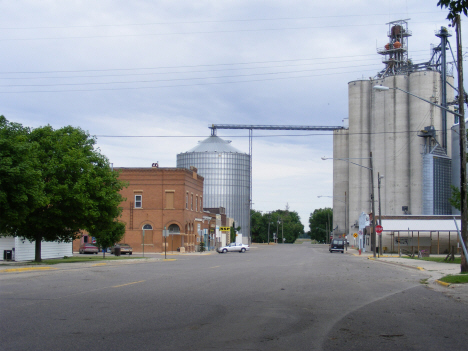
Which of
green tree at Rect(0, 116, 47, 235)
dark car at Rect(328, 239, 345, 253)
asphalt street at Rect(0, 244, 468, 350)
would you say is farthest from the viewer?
dark car at Rect(328, 239, 345, 253)

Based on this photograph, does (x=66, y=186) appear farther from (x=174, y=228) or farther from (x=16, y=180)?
(x=174, y=228)

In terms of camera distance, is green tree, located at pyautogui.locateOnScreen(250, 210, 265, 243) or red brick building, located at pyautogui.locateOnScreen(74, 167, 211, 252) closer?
red brick building, located at pyautogui.locateOnScreen(74, 167, 211, 252)

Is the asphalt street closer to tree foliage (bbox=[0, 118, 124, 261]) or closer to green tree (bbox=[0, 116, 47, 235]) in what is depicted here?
green tree (bbox=[0, 116, 47, 235])

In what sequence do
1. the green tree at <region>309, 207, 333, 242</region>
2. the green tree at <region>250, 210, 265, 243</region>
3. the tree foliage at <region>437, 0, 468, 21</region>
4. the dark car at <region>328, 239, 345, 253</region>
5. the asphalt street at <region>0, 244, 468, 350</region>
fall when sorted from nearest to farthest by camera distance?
the asphalt street at <region>0, 244, 468, 350</region>
the tree foliage at <region>437, 0, 468, 21</region>
the dark car at <region>328, 239, 345, 253</region>
the green tree at <region>250, 210, 265, 243</region>
the green tree at <region>309, 207, 333, 242</region>

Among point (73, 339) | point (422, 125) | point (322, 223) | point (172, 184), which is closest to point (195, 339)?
point (73, 339)

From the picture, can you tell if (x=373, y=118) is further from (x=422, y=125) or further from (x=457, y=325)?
(x=457, y=325)

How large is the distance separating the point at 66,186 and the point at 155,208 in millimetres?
33348

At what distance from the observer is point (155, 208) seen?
64.2m

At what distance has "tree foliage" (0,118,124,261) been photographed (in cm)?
3114

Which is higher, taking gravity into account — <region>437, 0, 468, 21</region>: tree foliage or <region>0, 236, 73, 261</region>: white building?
<region>437, 0, 468, 21</region>: tree foliage

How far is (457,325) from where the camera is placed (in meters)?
10.2

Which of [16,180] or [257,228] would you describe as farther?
[257,228]

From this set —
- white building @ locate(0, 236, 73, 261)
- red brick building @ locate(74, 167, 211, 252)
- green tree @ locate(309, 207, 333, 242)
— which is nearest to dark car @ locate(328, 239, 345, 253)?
red brick building @ locate(74, 167, 211, 252)

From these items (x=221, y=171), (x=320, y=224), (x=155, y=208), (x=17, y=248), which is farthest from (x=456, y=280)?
(x=320, y=224)
